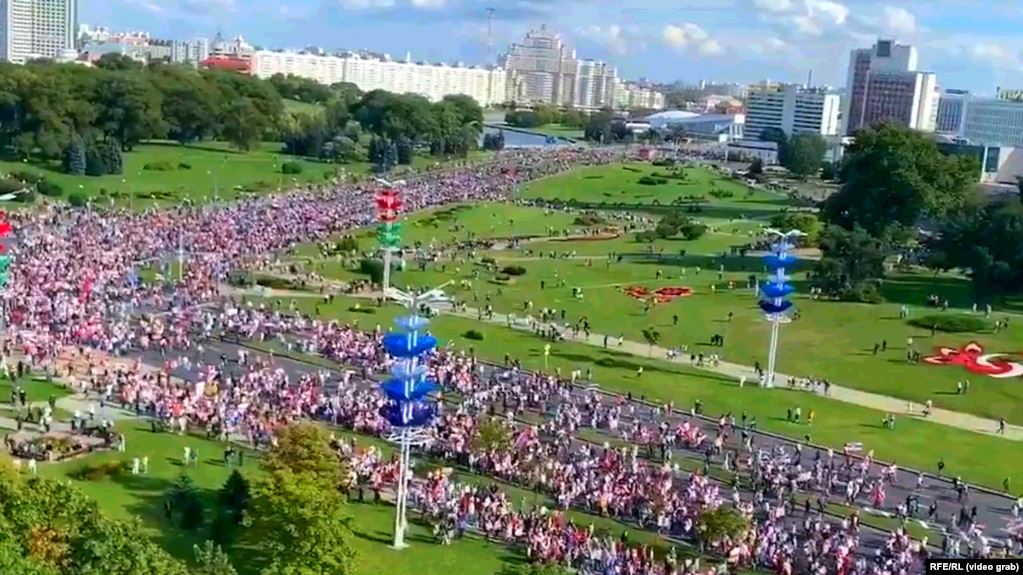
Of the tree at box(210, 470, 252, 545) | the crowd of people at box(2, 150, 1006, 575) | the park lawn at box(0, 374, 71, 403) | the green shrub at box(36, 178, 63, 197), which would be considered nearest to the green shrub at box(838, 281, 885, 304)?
the crowd of people at box(2, 150, 1006, 575)

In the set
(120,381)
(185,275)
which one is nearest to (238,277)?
(185,275)

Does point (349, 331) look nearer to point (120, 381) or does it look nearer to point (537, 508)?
point (120, 381)

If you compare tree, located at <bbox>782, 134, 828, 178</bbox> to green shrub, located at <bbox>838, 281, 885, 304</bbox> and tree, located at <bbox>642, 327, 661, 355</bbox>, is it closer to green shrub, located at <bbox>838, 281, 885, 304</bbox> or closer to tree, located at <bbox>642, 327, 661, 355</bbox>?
green shrub, located at <bbox>838, 281, 885, 304</bbox>

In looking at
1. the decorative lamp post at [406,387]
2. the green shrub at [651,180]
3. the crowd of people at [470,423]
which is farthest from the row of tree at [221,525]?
the green shrub at [651,180]

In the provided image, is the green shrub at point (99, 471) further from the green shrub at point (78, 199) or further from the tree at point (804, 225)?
the tree at point (804, 225)

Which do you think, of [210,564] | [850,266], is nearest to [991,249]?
[850,266]

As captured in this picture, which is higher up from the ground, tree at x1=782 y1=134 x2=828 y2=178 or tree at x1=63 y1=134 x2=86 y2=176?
tree at x1=782 y1=134 x2=828 y2=178

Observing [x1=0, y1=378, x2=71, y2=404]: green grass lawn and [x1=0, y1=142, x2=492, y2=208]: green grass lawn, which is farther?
[x1=0, y1=142, x2=492, y2=208]: green grass lawn
